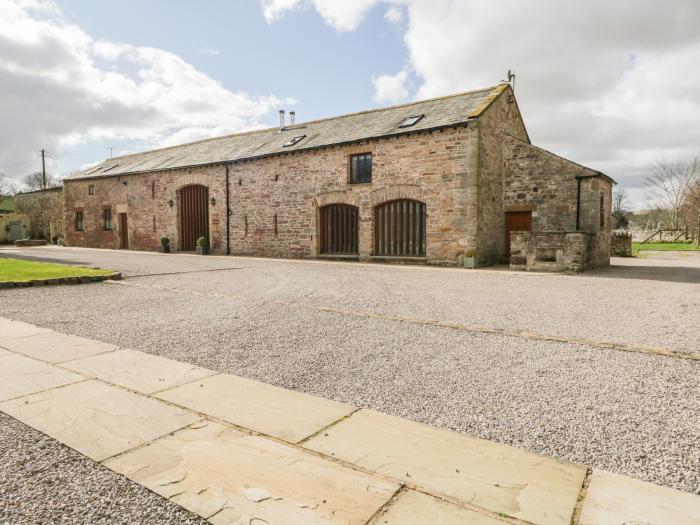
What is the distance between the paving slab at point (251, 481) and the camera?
1769 millimetres

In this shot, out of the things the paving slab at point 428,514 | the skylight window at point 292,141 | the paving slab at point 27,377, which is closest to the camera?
the paving slab at point 428,514

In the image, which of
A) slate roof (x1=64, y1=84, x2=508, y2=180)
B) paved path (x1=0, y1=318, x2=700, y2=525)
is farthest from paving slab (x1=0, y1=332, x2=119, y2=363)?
slate roof (x1=64, y1=84, x2=508, y2=180)

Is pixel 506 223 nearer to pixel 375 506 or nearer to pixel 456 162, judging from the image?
pixel 456 162

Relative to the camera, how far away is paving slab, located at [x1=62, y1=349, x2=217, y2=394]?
3257 millimetres

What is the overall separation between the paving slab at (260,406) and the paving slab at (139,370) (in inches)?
7.2

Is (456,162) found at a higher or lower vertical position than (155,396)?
higher

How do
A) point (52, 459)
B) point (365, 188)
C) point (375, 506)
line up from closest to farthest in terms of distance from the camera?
point (375, 506)
point (52, 459)
point (365, 188)

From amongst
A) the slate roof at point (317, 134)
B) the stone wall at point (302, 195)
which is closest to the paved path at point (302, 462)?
the stone wall at point (302, 195)

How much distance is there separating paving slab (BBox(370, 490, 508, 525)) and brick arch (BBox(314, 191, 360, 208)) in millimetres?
14488

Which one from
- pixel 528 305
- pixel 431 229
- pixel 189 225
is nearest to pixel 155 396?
pixel 528 305

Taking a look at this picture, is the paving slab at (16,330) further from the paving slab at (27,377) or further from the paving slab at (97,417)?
the paving slab at (97,417)

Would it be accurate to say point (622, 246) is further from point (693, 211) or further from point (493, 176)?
point (693, 211)

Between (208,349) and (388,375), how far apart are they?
6.20 feet

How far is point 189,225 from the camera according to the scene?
21.8 metres
